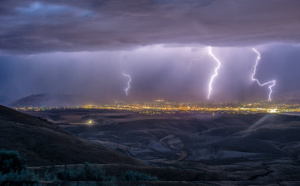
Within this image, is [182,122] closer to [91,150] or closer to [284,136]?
[284,136]

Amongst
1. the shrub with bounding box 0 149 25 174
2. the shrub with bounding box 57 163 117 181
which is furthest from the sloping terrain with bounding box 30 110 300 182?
the shrub with bounding box 0 149 25 174

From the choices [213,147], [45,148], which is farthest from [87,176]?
[213,147]

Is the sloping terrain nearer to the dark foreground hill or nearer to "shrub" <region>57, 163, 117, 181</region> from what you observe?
the dark foreground hill

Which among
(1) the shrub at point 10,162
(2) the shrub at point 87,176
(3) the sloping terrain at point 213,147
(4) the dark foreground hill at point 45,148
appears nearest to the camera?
(1) the shrub at point 10,162

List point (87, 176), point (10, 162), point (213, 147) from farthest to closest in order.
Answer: point (213, 147), point (87, 176), point (10, 162)

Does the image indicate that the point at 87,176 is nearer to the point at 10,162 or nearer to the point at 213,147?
the point at 10,162

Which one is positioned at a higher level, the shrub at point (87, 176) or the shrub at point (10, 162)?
the shrub at point (10, 162)

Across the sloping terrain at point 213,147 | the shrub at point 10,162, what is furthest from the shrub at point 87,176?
the sloping terrain at point 213,147

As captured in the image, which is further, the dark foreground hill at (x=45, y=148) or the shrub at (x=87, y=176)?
the dark foreground hill at (x=45, y=148)

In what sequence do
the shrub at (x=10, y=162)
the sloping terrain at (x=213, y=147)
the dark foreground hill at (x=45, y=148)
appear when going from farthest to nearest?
1. the sloping terrain at (x=213, y=147)
2. the dark foreground hill at (x=45, y=148)
3. the shrub at (x=10, y=162)

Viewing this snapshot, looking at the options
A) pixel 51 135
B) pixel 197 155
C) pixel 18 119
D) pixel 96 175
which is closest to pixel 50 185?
pixel 96 175

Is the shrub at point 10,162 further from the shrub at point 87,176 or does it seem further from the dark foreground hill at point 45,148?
the dark foreground hill at point 45,148
